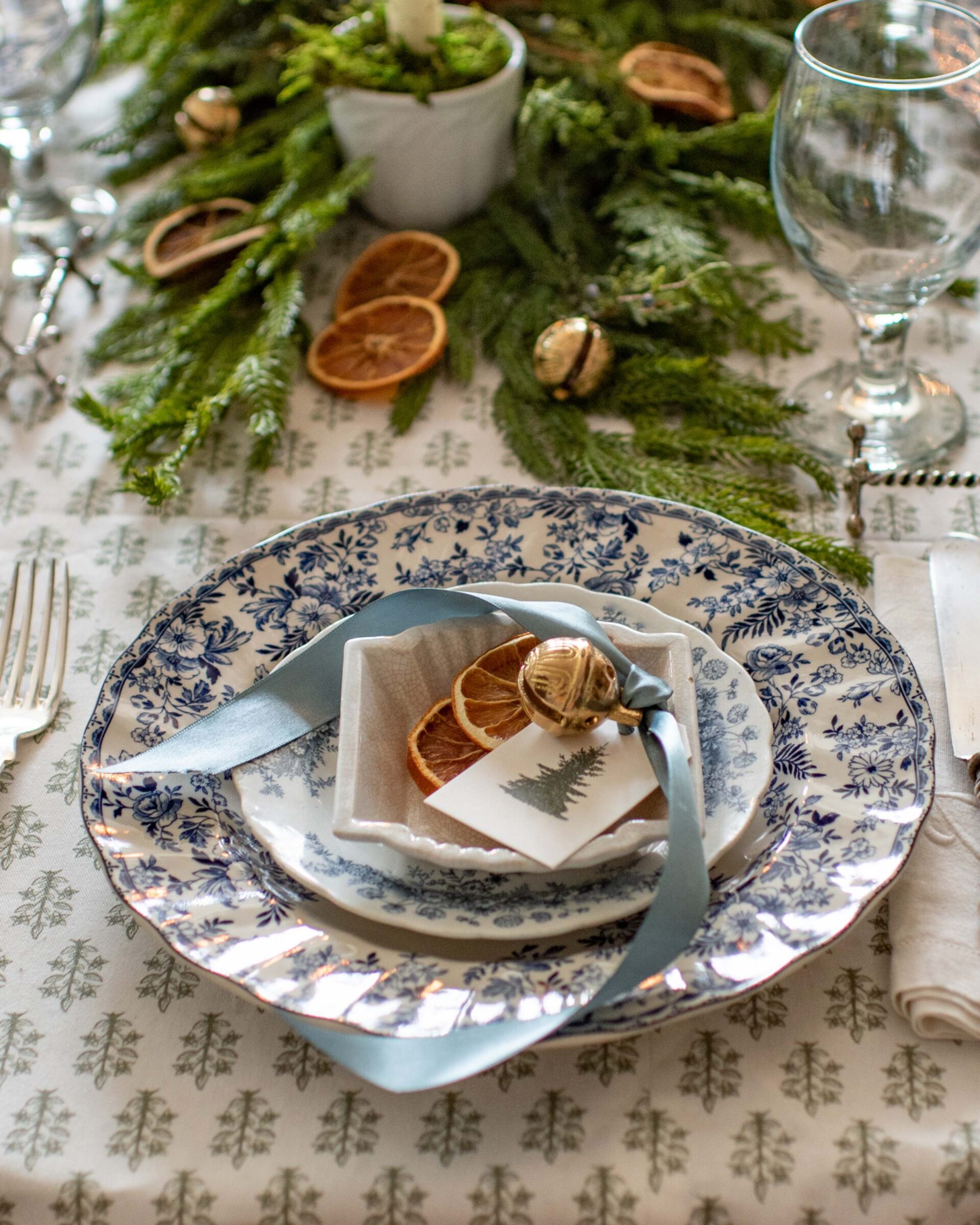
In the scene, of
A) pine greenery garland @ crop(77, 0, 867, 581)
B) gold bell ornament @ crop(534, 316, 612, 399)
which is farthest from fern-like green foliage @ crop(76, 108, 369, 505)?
gold bell ornament @ crop(534, 316, 612, 399)

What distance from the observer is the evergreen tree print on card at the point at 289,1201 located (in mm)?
448

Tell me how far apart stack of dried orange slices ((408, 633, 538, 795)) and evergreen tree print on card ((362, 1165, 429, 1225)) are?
17cm

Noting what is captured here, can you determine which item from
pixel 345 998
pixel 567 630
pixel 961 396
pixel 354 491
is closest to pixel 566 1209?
pixel 345 998

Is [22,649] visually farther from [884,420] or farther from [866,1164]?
[884,420]

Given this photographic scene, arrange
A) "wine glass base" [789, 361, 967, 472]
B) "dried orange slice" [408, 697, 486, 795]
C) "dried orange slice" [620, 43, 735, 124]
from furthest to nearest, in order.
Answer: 1. "dried orange slice" [620, 43, 735, 124]
2. "wine glass base" [789, 361, 967, 472]
3. "dried orange slice" [408, 697, 486, 795]

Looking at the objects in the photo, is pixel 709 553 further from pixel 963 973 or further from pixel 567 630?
pixel 963 973

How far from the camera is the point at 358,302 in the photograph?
3.37ft

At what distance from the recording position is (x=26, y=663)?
28.3 inches

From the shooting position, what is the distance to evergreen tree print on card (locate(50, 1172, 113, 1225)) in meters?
0.45

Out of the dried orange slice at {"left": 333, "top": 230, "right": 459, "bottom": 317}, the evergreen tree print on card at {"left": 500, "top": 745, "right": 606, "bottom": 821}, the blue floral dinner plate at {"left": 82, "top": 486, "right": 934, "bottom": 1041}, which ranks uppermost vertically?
the evergreen tree print on card at {"left": 500, "top": 745, "right": 606, "bottom": 821}

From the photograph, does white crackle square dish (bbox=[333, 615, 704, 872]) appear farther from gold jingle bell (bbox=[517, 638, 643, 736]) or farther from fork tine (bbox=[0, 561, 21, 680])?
fork tine (bbox=[0, 561, 21, 680])

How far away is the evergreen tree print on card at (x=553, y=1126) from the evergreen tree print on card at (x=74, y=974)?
23 centimetres

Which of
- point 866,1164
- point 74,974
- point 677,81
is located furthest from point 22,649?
point 677,81

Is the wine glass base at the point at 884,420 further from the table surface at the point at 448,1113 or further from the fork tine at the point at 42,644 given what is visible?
the fork tine at the point at 42,644
